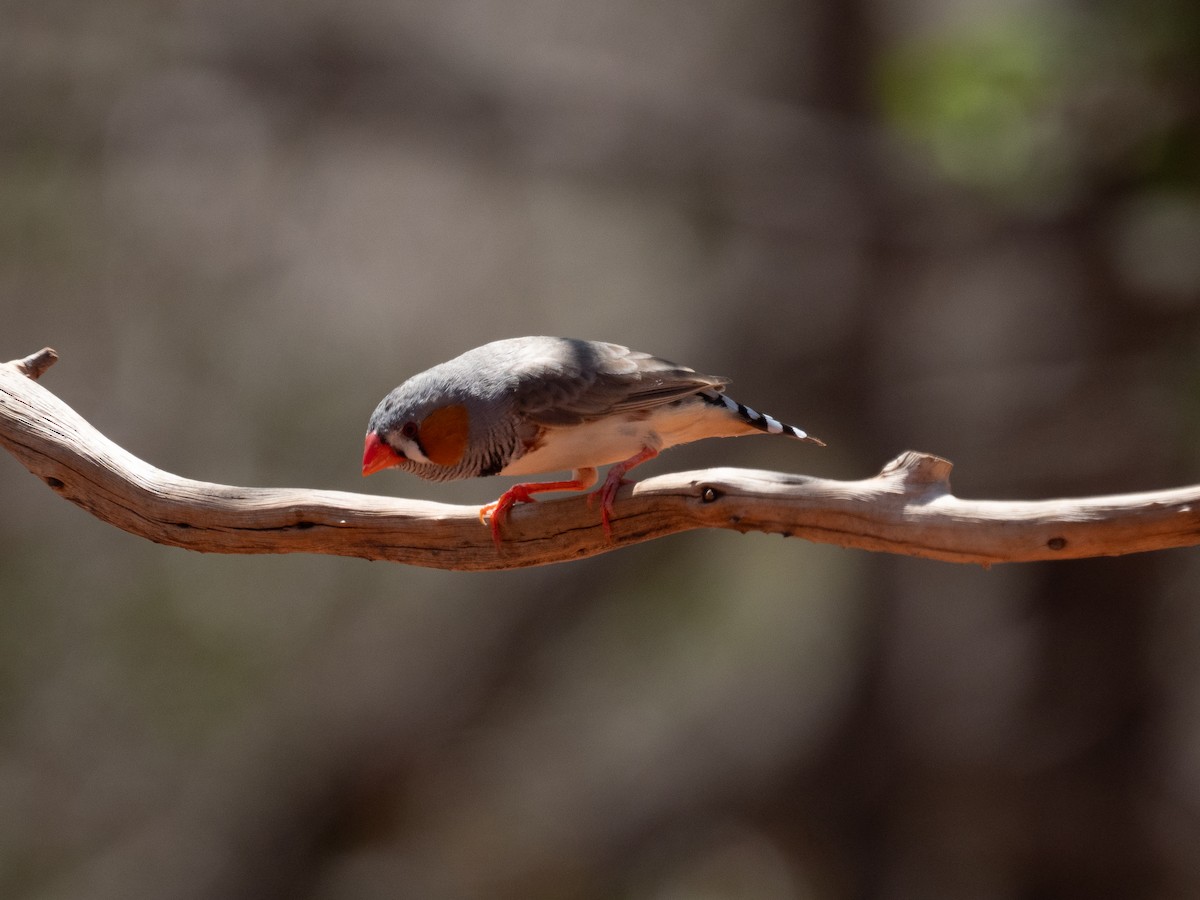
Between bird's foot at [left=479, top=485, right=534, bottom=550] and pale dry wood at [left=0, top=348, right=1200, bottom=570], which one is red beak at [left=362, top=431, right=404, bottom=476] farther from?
bird's foot at [left=479, top=485, right=534, bottom=550]

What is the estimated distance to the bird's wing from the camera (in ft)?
9.55

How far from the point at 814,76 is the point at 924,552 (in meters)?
5.58

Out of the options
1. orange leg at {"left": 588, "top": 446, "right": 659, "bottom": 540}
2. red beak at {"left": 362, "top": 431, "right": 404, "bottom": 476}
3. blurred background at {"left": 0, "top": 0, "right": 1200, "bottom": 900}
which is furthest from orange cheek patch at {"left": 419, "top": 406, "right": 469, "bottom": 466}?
blurred background at {"left": 0, "top": 0, "right": 1200, "bottom": 900}

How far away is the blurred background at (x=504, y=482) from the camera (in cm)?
643

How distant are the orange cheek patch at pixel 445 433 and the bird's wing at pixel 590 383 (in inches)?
6.1

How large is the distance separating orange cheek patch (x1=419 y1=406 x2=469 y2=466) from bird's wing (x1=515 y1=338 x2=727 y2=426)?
0.51 ft

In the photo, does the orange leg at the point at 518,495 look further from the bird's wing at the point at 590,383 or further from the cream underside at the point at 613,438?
the bird's wing at the point at 590,383

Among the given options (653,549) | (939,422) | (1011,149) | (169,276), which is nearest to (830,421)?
(939,422)

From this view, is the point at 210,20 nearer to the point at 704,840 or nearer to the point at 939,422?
the point at 939,422

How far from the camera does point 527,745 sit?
7.56 metres

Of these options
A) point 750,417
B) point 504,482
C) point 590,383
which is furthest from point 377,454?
point 504,482

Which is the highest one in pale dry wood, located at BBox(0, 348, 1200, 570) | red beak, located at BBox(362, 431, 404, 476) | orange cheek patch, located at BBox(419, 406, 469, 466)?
orange cheek patch, located at BBox(419, 406, 469, 466)

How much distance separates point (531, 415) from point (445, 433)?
0.22 meters

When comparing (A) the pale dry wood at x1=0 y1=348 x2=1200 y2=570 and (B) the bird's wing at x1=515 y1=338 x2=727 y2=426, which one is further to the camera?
(B) the bird's wing at x1=515 y1=338 x2=727 y2=426
